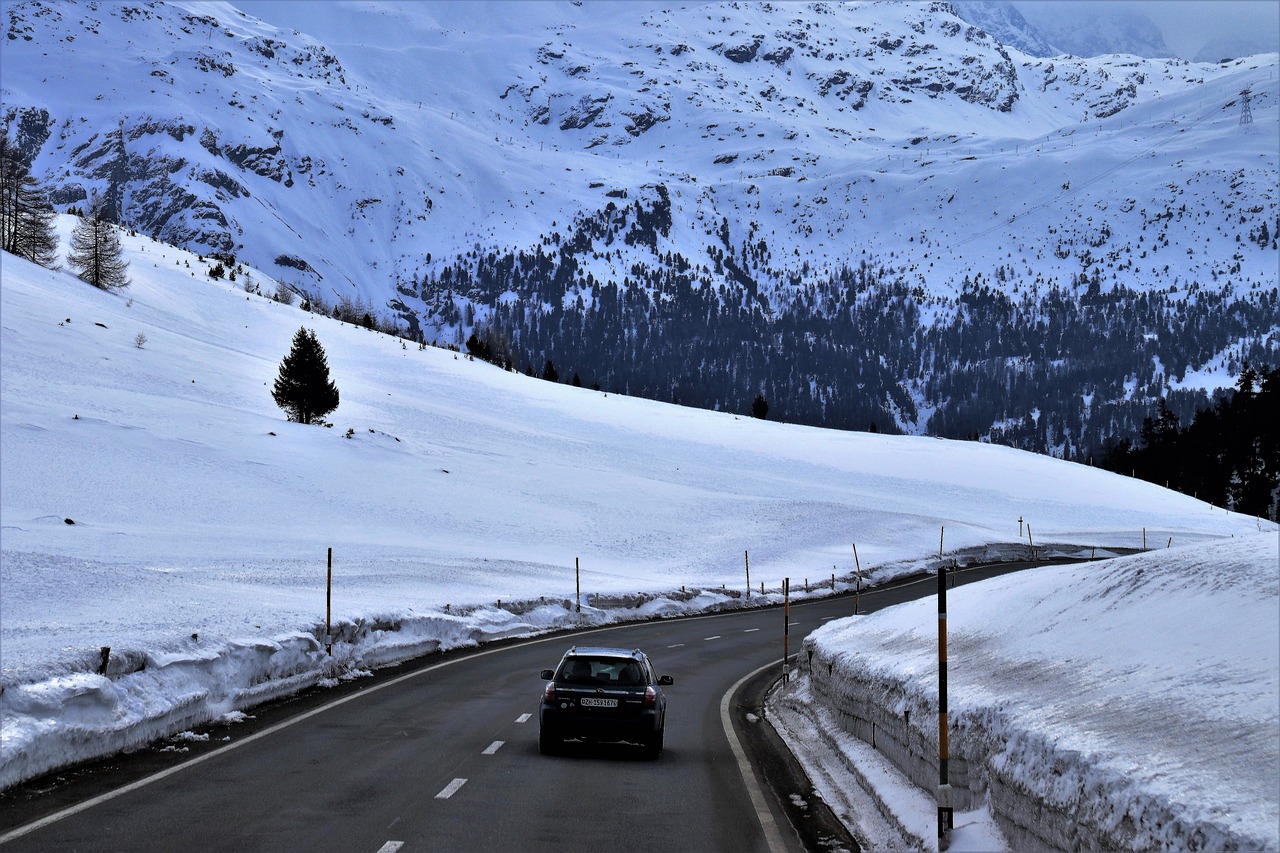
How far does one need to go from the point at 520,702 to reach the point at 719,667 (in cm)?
875

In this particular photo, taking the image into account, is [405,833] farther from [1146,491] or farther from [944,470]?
[1146,491]

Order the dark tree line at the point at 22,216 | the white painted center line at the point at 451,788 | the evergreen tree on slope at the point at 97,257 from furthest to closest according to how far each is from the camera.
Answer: the dark tree line at the point at 22,216
the evergreen tree on slope at the point at 97,257
the white painted center line at the point at 451,788

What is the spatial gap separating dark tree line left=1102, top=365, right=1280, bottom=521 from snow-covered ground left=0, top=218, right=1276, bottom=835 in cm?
2269

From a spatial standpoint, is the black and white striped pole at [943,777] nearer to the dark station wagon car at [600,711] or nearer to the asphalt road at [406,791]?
the asphalt road at [406,791]

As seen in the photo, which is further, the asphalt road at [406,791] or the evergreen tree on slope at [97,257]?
the evergreen tree on slope at [97,257]

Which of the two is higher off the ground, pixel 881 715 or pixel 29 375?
pixel 29 375

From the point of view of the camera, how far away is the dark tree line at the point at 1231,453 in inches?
4392

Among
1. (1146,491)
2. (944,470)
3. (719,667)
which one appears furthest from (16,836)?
(1146,491)

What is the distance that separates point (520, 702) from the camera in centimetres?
2030

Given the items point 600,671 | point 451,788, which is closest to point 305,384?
point 600,671

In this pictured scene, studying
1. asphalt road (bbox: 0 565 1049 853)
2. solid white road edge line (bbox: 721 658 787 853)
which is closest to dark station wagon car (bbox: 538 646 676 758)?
asphalt road (bbox: 0 565 1049 853)

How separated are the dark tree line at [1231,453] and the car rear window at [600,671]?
110199mm

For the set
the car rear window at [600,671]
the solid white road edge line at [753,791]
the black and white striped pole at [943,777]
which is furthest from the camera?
the car rear window at [600,671]

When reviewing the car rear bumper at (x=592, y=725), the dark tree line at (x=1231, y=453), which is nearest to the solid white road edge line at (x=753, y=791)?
the car rear bumper at (x=592, y=725)
